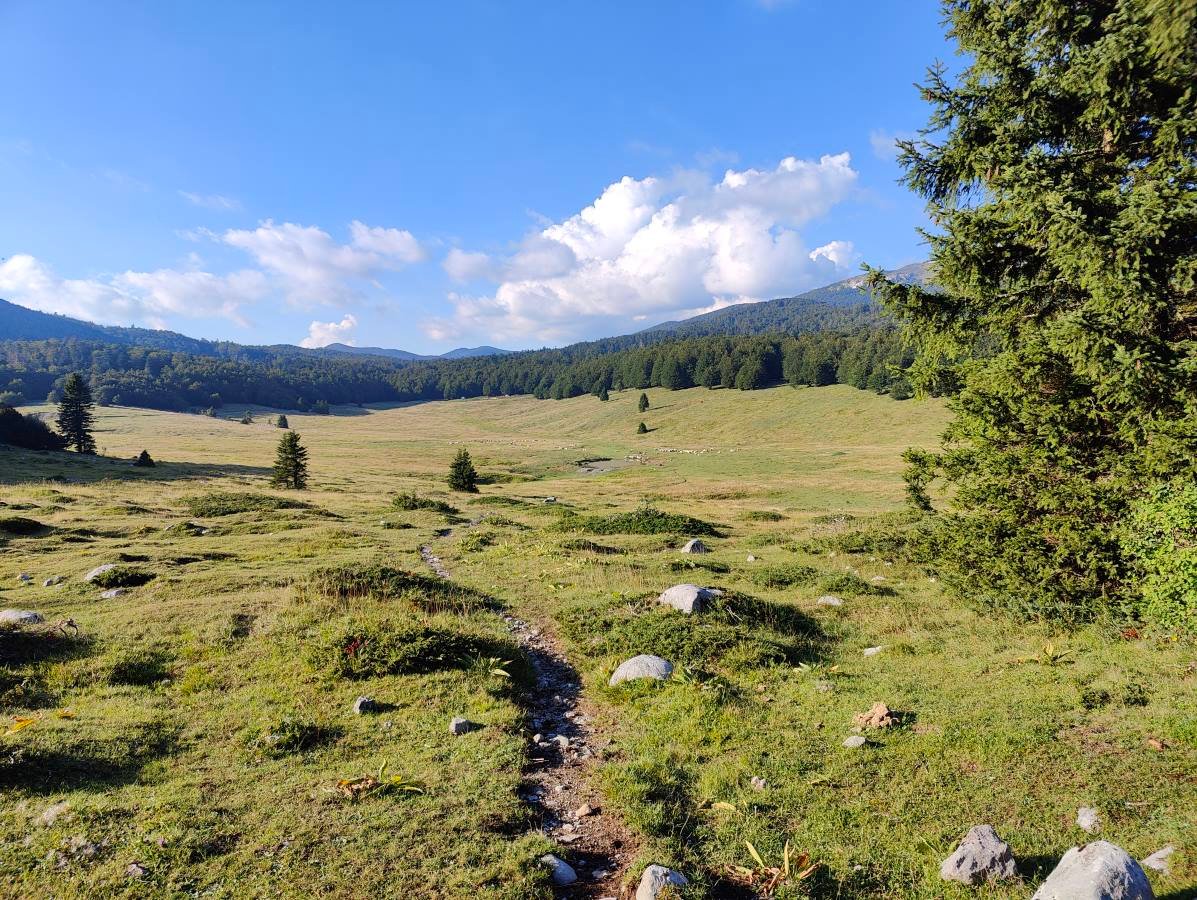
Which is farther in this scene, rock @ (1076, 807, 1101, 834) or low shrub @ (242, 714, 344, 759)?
low shrub @ (242, 714, 344, 759)

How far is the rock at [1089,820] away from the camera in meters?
6.56

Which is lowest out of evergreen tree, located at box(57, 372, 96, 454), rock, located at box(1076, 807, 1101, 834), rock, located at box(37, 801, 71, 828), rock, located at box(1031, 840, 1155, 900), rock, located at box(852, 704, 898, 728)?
rock, located at box(37, 801, 71, 828)

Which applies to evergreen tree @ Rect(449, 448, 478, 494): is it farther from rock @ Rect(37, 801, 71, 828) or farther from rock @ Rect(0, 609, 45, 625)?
rock @ Rect(37, 801, 71, 828)

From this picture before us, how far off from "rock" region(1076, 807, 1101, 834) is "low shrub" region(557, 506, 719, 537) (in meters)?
22.7

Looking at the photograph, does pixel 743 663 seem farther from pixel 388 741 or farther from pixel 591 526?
pixel 591 526

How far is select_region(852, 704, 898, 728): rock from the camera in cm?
925

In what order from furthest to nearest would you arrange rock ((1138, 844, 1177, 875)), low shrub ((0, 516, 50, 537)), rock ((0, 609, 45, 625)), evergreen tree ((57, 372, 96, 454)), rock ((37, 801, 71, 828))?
1. evergreen tree ((57, 372, 96, 454))
2. low shrub ((0, 516, 50, 537))
3. rock ((0, 609, 45, 625))
4. rock ((37, 801, 71, 828))
5. rock ((1138, 844, 1177, 875))

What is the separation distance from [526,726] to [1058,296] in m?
15.4

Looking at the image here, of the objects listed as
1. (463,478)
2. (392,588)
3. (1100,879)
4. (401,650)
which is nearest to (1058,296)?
(1100,879)

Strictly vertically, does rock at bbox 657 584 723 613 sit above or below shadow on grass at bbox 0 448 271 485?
above

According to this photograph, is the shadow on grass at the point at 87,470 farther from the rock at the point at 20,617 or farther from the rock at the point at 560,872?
the rock at the point at 560,872

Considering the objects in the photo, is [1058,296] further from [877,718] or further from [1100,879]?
[1100,879]

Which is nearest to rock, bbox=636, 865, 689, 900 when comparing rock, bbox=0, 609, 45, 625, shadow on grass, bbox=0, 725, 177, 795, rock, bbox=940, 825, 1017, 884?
rock, bbox=940, 825, 1017, 884

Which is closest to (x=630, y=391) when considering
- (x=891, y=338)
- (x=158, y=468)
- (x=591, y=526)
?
(x=158, y=468)
